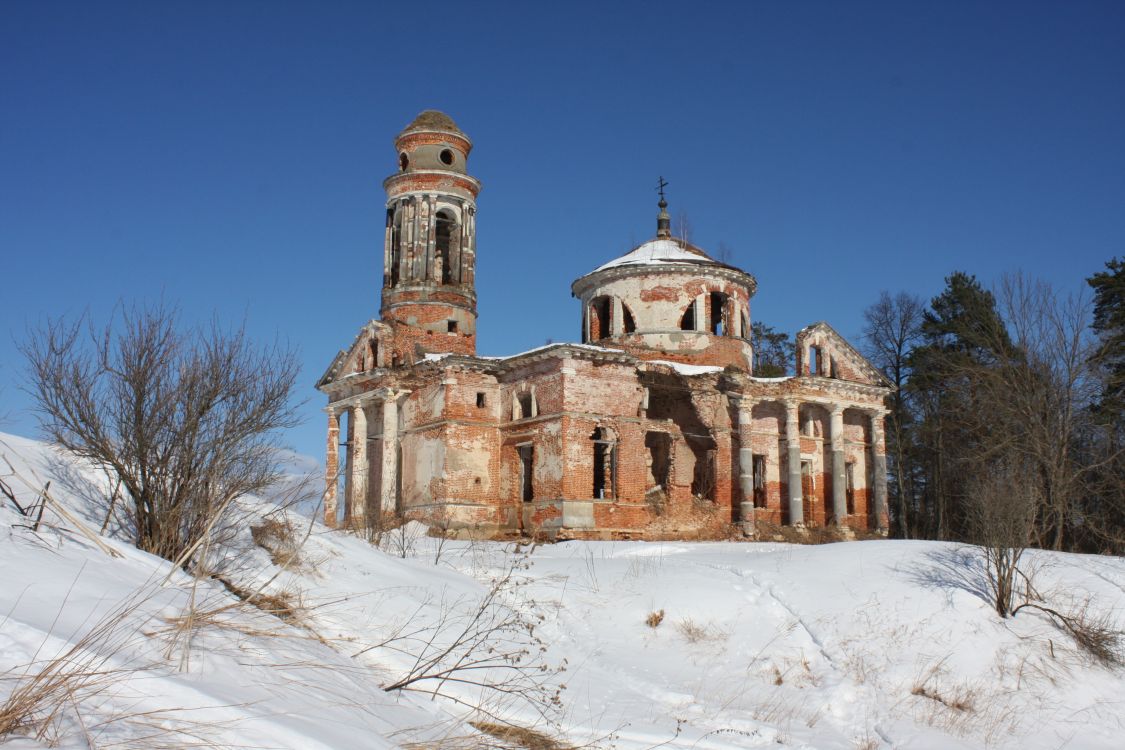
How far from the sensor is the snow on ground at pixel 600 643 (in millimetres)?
4301

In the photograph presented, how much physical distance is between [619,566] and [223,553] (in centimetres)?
795

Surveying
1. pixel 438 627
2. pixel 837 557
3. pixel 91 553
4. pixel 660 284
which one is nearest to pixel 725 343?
pixel 660 284

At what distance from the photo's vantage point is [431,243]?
29234 mm

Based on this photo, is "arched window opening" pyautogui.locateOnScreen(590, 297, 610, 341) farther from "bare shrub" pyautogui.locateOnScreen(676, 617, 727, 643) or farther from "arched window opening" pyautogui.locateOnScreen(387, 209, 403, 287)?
"bare shrub" pyautogui.locateOnScreen(676, 617, 727, 643)

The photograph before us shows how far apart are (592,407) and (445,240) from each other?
960cm

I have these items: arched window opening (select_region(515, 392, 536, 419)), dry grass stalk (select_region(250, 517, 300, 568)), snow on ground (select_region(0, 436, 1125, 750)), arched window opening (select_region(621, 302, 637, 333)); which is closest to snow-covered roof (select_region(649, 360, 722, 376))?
arched window opening (select_region(621, 302, 637, 333))

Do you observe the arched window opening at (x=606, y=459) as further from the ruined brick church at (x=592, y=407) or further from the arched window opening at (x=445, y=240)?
the arched window opening at (x=445, y=240)

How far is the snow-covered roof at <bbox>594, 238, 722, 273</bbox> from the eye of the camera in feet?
98.7

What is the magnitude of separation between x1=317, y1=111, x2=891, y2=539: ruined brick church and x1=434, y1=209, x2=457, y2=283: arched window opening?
5 cm

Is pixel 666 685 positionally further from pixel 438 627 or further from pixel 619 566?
pixel 619 566

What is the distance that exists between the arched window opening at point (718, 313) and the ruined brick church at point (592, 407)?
0.08 m

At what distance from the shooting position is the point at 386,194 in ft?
99.2

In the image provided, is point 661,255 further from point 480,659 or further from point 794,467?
point 480,659

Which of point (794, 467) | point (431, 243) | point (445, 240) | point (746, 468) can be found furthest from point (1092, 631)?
point (445, 240)
